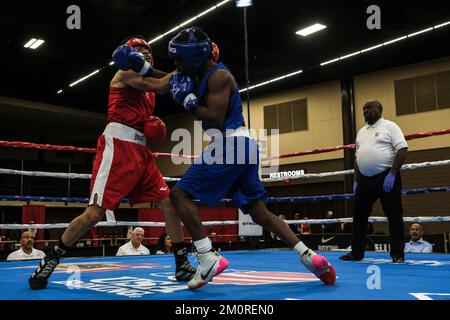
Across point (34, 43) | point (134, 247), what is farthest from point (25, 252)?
point (34, 43)

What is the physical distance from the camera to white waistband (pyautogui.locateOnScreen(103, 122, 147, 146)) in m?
2.32

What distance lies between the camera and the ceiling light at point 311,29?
8836 millimetres

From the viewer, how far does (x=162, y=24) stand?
8609 millimetres

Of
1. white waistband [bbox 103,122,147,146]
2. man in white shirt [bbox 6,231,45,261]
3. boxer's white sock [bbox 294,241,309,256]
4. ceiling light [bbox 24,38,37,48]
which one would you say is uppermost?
ceiling light [bbox 24,38,37,48]

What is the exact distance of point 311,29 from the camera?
9.00 meters

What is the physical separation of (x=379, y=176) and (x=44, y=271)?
2.22 metres

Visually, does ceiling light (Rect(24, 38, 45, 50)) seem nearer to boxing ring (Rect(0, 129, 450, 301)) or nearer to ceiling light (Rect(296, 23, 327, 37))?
ceiling light (Rect(296, 23, 327, 37))

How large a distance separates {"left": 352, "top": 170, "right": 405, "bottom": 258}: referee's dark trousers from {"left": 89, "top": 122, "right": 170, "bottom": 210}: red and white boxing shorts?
59.3 inches

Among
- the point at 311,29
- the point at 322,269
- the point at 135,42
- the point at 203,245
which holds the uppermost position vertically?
the point at 311,29

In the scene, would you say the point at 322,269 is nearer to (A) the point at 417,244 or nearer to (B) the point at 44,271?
(B) the point at 44,271

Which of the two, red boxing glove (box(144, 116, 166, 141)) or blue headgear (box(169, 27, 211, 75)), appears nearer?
blue headgear (box(169, 27, 211, 75))

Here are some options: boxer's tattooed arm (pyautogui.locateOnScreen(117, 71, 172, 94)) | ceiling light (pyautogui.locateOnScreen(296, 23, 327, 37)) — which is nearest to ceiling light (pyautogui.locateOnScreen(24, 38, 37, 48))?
ceiling light (pyautogui.locateOnScreen(296, 23, 327, 37))
